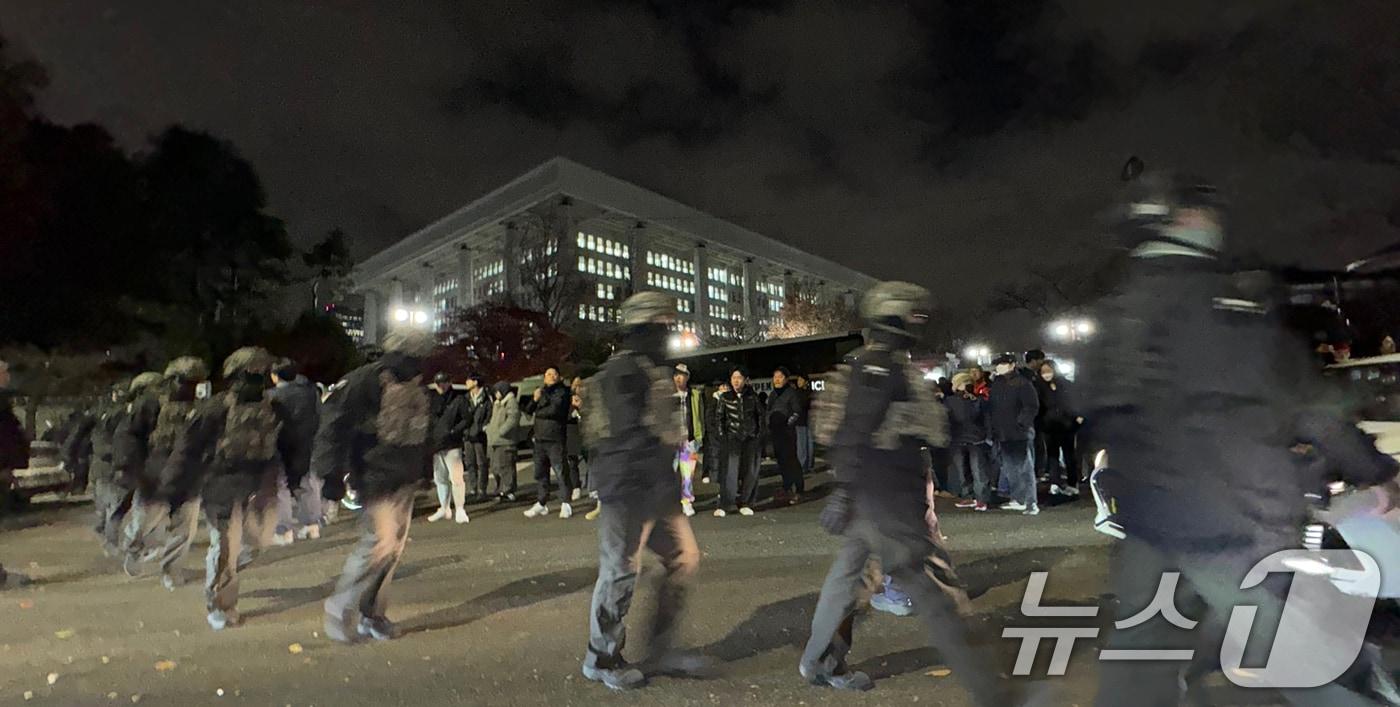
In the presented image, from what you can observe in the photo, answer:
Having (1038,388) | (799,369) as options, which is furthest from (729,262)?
(1038,388)

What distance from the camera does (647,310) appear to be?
4461 millimetres

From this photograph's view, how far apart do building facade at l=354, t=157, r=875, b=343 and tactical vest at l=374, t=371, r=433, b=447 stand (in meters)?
52.3

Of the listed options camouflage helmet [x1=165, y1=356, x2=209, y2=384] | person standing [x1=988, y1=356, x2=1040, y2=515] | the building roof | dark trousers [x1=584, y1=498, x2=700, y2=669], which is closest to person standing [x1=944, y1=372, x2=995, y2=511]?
person standing [x1=988, y1=356, x2=1040, y2=515]

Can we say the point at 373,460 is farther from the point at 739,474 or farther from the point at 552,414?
the point at 739,474

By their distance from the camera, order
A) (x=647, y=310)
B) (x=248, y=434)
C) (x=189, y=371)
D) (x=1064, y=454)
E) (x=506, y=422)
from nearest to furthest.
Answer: (x=647, y=310)
(x=248, y=434)
(x=189, y=371)
(x=1064, y=454)
(x=506, y=422)

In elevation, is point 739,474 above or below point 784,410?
below

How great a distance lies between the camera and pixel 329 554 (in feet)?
28.1

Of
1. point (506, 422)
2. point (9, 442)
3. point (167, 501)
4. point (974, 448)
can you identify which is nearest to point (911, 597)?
point (167, 501)

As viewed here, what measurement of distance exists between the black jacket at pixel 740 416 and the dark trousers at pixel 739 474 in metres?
0.11

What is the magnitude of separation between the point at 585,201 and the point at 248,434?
73.0 m

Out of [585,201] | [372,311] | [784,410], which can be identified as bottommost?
[784,410]

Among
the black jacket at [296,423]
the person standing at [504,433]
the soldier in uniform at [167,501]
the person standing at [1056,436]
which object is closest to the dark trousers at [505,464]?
the person standing at [504,433]

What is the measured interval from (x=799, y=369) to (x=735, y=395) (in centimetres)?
1045

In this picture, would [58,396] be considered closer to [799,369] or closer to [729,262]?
[799,369]
